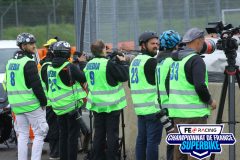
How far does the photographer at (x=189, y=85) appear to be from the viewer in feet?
29.8

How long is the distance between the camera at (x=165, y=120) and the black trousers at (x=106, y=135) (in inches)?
68.5

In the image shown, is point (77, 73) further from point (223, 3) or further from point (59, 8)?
point (59, 8)

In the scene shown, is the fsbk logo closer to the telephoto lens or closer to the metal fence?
the telephoto lens

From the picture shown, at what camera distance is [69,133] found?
1225 centimetres

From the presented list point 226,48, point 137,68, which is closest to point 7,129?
point 137,68

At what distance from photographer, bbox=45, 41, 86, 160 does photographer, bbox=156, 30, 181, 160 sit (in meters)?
1.88

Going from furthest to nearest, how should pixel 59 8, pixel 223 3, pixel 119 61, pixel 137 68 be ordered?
pixel 59 8, pixel 223 3, pixel 119 61, pixel 137 68

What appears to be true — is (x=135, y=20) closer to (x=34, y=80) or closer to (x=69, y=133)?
(x=69, y=133)

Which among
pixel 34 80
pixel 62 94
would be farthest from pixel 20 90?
pixel 62 94

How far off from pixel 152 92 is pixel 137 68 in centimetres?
37

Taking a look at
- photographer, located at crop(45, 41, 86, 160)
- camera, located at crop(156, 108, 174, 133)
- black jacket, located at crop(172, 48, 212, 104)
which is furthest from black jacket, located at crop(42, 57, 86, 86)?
black jacket, located at crop(172, 48, 212, 104)

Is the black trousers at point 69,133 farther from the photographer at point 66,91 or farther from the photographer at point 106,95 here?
the photographer at point 106,95

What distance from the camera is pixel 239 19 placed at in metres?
15.8

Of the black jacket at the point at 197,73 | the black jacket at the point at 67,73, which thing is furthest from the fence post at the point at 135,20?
the black jacket at the point at 197,73
